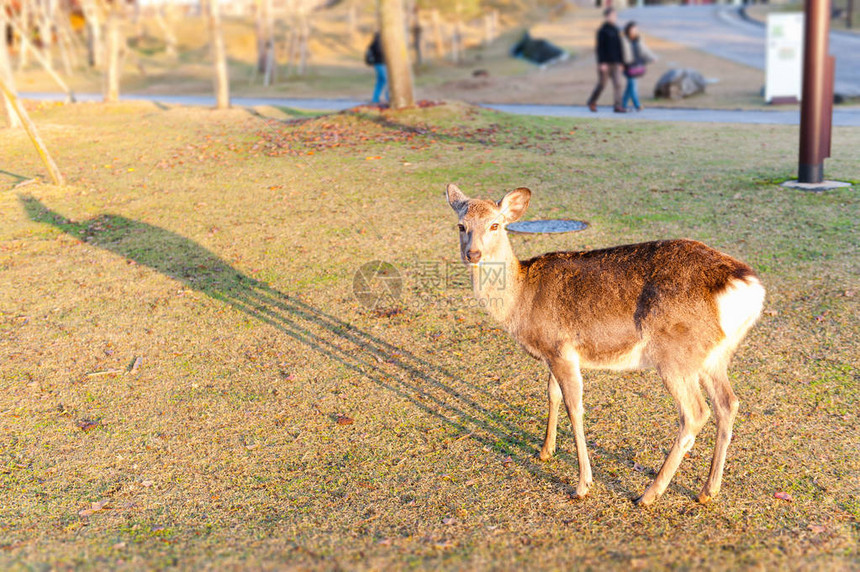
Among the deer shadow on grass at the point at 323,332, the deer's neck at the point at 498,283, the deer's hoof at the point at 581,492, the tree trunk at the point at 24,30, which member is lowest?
the deer's hoof at the point at 581,492

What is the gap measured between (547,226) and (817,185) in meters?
4.48

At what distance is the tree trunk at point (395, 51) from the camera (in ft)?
56.3

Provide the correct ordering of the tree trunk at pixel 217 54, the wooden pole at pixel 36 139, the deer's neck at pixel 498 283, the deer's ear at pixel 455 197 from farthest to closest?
the tree trunk at pixel 217 54
the wooden pole at pixel 36 139
the deer's ear at pixel 455 197
the deer's neck at pixel 498 283

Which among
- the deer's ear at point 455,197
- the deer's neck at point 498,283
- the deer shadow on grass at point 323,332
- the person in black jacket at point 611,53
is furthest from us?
the person in black jacket at point 611,53

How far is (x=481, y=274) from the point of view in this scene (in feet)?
→ 19.5

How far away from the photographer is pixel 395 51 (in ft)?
56.8

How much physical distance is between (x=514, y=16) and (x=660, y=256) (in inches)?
2782

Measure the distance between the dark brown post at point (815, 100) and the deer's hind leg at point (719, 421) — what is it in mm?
7883

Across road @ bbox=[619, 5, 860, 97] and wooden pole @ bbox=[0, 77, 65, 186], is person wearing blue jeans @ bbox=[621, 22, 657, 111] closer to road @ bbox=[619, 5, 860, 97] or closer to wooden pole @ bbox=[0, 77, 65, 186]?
road @ bbox=[619, 5, 860, 97]

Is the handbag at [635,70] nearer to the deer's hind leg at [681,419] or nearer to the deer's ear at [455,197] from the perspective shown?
the deer's ear at [455,197]

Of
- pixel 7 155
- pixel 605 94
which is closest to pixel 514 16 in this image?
pixel 605 94

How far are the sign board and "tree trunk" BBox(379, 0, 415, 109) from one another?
37.3 ft

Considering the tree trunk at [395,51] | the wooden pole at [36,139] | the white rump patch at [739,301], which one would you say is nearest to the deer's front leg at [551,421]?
the white rump patch at [739,301]

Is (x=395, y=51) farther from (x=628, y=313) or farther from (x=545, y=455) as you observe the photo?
(x=628, y=313)
